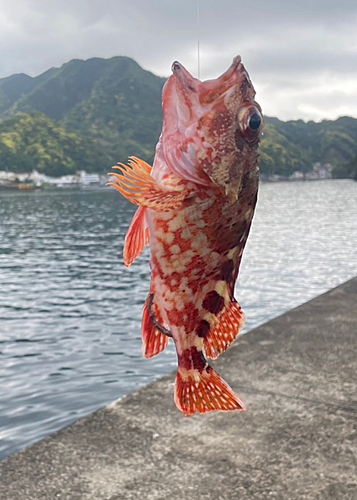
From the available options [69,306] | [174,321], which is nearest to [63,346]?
[69,306]

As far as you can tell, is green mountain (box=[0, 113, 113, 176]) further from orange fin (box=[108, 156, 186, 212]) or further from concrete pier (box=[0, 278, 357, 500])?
orange fin (box=[108, 156, 186, 212])

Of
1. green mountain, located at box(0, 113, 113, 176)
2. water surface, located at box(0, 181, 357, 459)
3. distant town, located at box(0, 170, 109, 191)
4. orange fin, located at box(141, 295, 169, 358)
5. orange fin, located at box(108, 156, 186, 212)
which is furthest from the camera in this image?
green mountain, located at box(0, 113, 113, 176)

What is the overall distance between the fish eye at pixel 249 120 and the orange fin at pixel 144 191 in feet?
0.68

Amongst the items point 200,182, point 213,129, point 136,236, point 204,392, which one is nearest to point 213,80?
point 213,129

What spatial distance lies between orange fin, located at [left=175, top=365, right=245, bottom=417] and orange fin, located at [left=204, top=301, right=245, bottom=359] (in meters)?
0.10

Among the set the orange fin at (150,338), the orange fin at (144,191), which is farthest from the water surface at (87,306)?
the orange fin at (144,191)

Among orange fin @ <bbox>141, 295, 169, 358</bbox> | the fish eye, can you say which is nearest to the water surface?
orange fin @ <bbox>141, 295, 169, 358</bbox>

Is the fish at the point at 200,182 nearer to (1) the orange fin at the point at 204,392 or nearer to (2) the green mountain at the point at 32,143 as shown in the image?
(1) the orange fin at the point at 204,392

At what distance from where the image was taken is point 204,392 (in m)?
1.81

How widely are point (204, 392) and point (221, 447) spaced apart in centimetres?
831

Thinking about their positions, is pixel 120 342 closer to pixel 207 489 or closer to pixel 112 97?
pixel 207 489

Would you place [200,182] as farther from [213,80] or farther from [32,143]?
[32,143]

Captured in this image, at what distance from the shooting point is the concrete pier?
8.66 meters

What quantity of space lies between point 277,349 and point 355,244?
44.4 m
